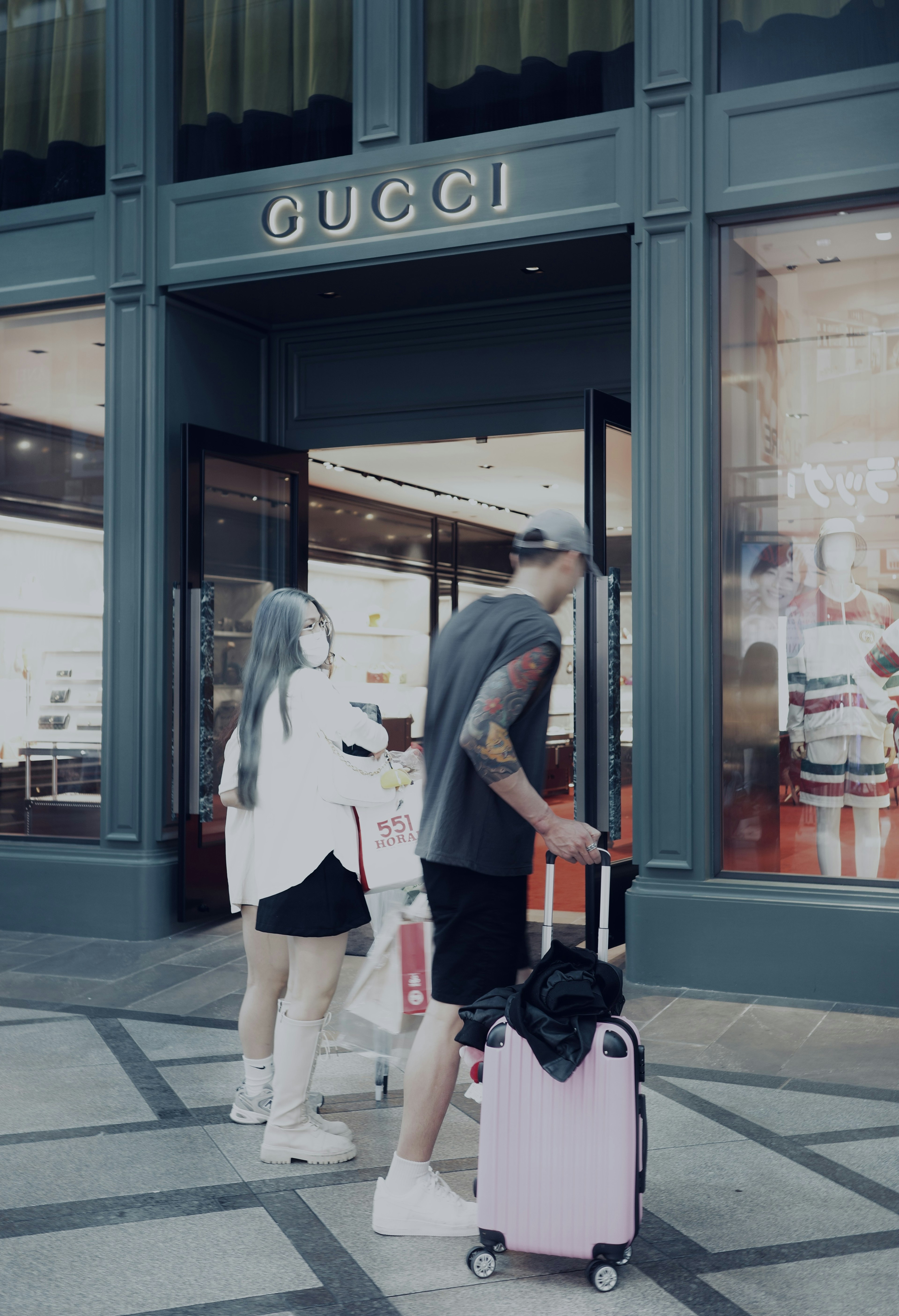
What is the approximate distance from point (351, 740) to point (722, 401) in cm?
285

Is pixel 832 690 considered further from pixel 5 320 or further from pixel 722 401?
pixel 5 320

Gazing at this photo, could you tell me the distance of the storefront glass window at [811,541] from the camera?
5.12 meters

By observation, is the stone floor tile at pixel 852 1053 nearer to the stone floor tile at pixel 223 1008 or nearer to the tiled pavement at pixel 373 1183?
the tiled pavement at pixel 373 1183

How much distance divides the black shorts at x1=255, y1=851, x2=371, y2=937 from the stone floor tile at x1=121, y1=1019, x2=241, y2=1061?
3.65ft

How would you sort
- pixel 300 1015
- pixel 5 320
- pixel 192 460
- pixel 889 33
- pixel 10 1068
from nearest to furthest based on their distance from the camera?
pixel 300 1015 → pixel 10 1068 → pixel 889 33 → pixel 192 460 → pixel 5 320

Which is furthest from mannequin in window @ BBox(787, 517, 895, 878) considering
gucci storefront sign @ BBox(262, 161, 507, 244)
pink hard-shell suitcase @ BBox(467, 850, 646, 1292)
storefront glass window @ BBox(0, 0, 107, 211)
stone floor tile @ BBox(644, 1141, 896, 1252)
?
storefront glass window @ BBox(0, 0, 107, 211)

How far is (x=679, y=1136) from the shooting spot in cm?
344

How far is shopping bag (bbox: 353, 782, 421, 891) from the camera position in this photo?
3291 millimetres

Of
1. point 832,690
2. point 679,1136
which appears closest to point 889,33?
point 832,690

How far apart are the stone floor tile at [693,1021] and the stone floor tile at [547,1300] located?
6.03 feet

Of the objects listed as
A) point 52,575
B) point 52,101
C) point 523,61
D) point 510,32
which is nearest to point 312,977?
point 52,575

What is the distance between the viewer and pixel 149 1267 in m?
2.65

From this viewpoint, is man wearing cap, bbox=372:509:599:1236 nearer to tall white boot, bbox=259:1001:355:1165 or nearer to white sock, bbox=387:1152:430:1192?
white sock, bbox=387:1152:430:1192

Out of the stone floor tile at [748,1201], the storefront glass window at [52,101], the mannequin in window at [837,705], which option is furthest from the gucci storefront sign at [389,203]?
the stone floor tile at [748,1201]
